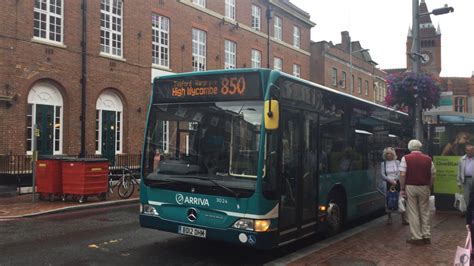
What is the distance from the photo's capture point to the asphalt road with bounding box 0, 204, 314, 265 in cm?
685

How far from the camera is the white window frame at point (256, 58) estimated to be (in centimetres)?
3153

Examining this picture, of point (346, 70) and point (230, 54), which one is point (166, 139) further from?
point (346, 70)

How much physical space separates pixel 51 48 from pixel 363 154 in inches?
522

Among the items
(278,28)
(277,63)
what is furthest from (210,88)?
(278,28)

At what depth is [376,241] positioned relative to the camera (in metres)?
8.03

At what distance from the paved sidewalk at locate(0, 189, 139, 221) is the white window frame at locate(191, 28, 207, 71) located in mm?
12387

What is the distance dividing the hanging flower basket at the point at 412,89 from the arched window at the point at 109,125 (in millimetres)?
13057

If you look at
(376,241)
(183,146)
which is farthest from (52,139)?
(376,241)

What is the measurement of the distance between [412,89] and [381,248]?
505cm

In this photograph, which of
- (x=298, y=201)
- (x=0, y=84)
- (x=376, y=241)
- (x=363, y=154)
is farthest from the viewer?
(x=0, y=84)

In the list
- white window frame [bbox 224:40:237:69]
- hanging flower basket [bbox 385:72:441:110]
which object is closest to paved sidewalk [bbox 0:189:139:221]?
hanging flower basket [bbox 385:72:441:110]

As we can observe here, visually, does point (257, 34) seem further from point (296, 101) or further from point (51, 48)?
point (296, 101)

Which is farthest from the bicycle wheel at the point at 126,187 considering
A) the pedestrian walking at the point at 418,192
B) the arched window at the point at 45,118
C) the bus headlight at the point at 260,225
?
the pedestrian walking at the point at 418,192

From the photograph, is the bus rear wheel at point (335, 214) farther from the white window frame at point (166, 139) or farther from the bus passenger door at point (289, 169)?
the white window frame at point (166, 139)
